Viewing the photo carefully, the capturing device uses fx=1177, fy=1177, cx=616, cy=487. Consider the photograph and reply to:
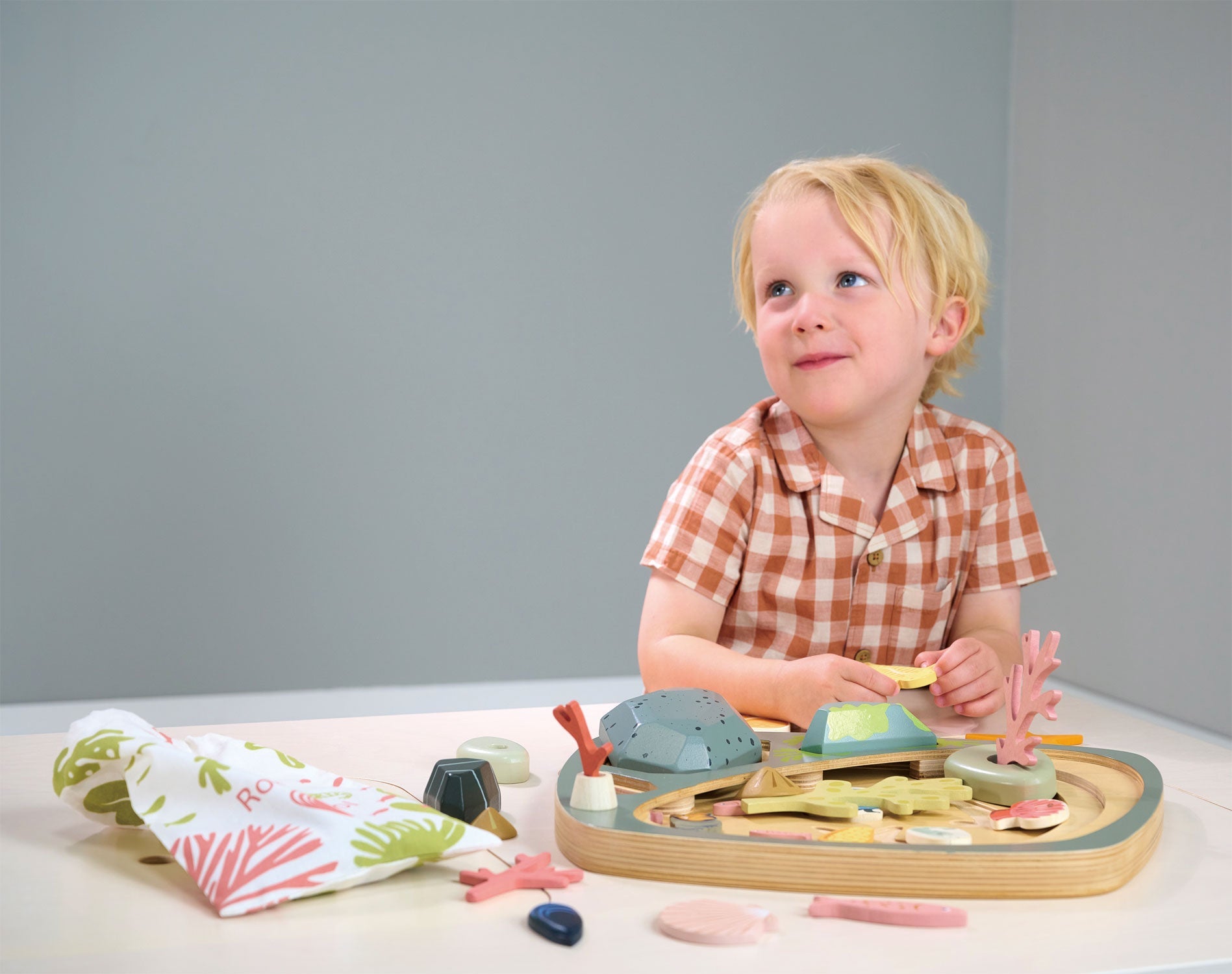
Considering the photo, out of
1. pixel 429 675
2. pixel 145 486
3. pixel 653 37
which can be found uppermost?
pixel 653 37

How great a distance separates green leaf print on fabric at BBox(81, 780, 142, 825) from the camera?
1.63ft

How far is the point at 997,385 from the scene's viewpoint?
2.02m

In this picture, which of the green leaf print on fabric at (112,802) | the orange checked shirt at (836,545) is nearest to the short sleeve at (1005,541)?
the orange checked shirt at (836,545)

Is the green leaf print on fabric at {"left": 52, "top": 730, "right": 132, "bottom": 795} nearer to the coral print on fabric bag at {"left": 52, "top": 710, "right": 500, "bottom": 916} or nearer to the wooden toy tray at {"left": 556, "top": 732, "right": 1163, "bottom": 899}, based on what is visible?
the coral print on fabric bag at {"left": 52, "top": 710, "right": 500, "bottom": 916}

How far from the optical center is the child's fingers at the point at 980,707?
74 cm

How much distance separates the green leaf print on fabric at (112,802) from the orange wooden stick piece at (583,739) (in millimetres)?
183

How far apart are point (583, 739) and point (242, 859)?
14cm

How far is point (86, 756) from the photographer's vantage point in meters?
0.49

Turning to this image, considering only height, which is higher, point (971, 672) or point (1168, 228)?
point (1168, 228)

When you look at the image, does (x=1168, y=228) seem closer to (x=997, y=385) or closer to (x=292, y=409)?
(x=997, y=385)

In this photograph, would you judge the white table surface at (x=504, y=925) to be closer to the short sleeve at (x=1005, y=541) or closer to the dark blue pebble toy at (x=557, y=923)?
the dark blue pebble toy at (x=557, y=923)

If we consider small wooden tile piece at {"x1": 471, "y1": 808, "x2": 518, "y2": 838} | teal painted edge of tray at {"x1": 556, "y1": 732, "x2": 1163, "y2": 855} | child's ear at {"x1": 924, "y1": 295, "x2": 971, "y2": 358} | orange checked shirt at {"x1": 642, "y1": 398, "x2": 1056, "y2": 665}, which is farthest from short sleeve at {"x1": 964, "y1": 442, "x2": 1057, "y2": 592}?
small wooden tile piece at {"x1": 471, "y1": 808, "x2": 518, "y2": 838}

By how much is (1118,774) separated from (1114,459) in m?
1.24

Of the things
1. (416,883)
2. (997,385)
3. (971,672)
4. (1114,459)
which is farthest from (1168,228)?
(416,883)
